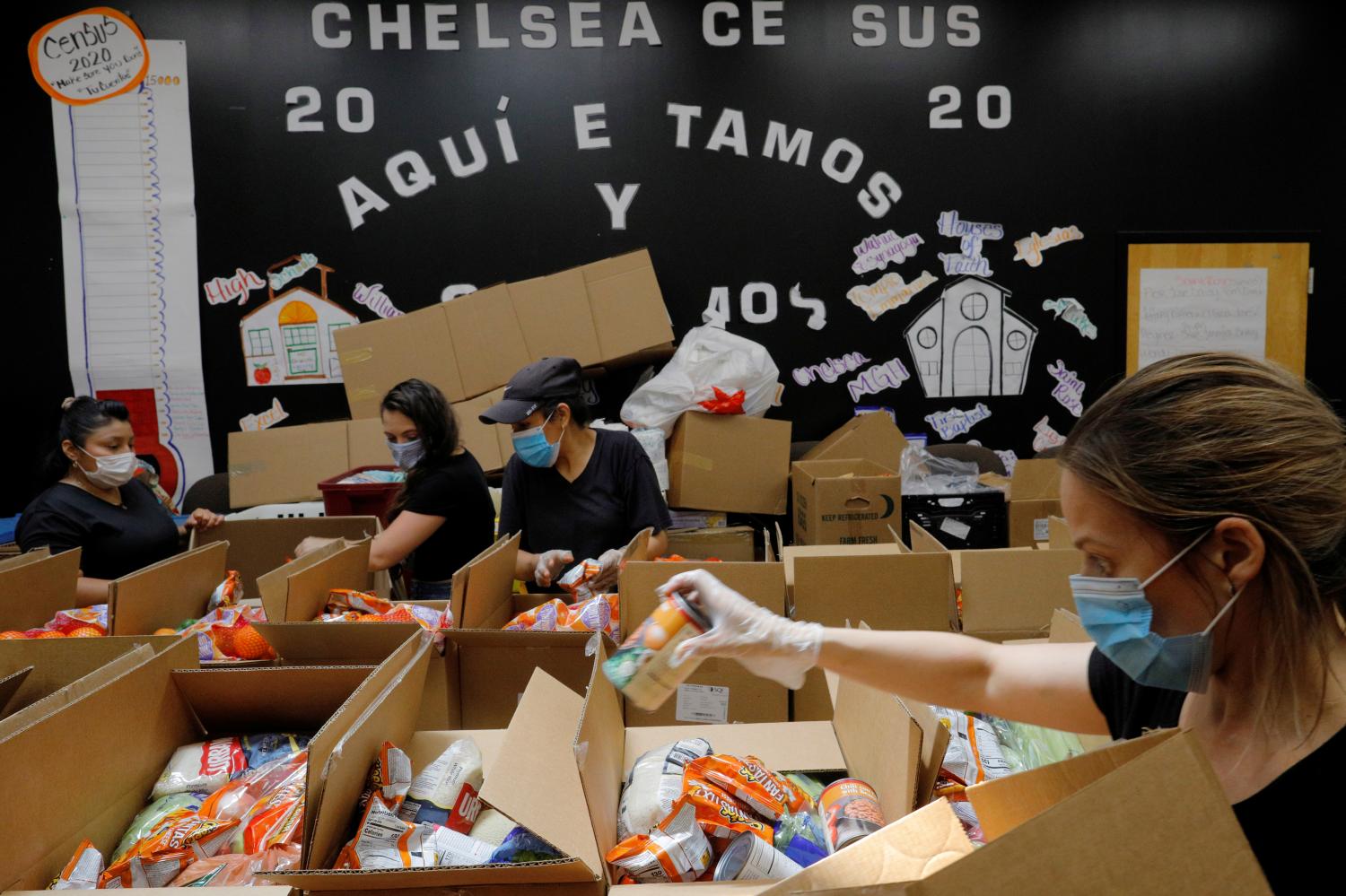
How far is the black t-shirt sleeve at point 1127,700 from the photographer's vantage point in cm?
104

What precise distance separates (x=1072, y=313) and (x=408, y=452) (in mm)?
4055

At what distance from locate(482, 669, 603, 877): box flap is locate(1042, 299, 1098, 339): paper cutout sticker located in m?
4.76

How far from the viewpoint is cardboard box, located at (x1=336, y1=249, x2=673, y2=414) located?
4820 mm

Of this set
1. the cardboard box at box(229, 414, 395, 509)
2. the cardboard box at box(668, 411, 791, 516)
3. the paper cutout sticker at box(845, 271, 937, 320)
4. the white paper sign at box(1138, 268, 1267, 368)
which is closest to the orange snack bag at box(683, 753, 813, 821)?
the cardboard box at box(668, 411, 791, 516)

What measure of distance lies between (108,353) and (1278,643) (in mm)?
5612

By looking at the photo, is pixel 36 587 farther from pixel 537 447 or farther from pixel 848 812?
pixel 848 812

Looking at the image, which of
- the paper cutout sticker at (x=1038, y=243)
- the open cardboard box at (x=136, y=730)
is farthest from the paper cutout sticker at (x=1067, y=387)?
the open cardboard box at (x=136, y=730)

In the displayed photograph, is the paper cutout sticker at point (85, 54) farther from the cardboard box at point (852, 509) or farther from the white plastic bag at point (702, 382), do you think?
the cardboard box at point (852, 509)

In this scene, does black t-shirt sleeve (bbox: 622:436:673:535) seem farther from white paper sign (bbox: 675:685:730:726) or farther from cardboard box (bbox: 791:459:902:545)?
cardboard box (bbox: 791:459:902:545)

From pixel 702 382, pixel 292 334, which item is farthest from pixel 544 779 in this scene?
pixel 292 334

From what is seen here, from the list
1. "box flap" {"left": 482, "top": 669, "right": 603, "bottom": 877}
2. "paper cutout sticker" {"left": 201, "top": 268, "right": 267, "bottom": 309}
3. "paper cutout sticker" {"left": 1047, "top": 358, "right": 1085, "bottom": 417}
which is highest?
"paper cutout sticker" {"left": 201, "top": 268, "right": 267, "bottom": 309}

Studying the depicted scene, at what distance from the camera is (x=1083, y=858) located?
710 mm

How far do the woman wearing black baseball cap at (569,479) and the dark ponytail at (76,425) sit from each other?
1288mm

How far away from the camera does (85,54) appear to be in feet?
16.2
